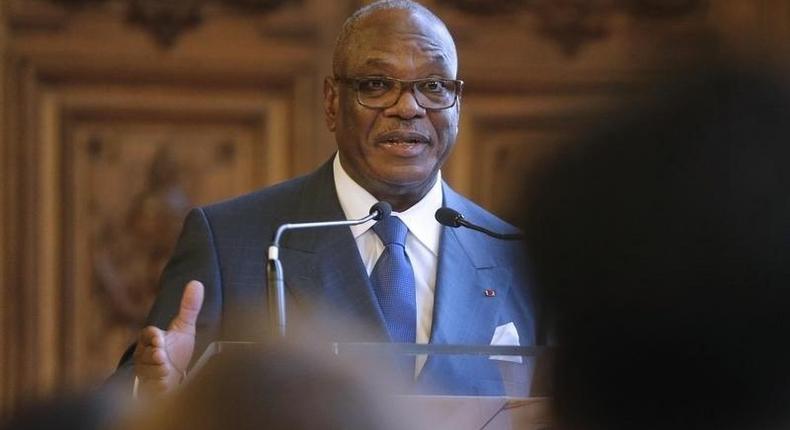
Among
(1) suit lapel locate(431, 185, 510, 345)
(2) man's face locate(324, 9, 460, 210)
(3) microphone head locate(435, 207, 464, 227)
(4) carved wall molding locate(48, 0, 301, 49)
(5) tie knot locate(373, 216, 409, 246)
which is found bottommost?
(1) suit lapel locate(431, 185, 510, 345)

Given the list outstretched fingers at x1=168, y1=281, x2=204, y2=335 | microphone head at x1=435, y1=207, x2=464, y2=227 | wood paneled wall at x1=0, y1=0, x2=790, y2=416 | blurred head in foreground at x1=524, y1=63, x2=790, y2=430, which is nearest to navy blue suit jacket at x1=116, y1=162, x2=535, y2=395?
microphone head at x1=435, y1=207, x2=464, y2=227

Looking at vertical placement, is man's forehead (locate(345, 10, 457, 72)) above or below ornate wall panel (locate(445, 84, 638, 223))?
above

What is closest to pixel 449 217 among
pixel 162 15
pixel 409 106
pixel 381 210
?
pixel 381 210

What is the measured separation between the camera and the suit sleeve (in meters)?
2.54

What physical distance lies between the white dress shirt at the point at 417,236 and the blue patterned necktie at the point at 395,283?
0.05 ft

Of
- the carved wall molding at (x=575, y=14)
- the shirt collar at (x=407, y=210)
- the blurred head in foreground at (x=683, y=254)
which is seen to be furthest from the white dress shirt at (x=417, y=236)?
the carved wall molding at (x=575, y=14)

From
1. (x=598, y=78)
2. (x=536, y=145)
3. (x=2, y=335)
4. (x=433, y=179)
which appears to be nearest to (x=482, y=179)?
(x=598, y=78)

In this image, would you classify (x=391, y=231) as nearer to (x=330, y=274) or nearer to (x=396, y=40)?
(x=330, y=274)

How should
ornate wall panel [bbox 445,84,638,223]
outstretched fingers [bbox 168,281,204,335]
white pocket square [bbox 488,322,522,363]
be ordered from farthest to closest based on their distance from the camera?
ornate wall panel [bbox 445,84,638,223] → white pocket square [bbox 488,322,522,363] → outstretched fingers [bbox 168,281,204,335]

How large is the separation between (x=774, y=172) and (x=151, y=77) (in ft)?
13.1

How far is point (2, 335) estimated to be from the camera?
14.6ft

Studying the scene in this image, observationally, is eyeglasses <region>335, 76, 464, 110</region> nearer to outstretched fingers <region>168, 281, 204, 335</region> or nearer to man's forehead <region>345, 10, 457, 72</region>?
man's forehead <region>345, 10, 457, 72</region>

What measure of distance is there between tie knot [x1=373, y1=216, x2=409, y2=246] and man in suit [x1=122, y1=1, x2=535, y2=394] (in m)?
0.02

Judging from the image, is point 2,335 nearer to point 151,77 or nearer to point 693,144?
point 151,77
